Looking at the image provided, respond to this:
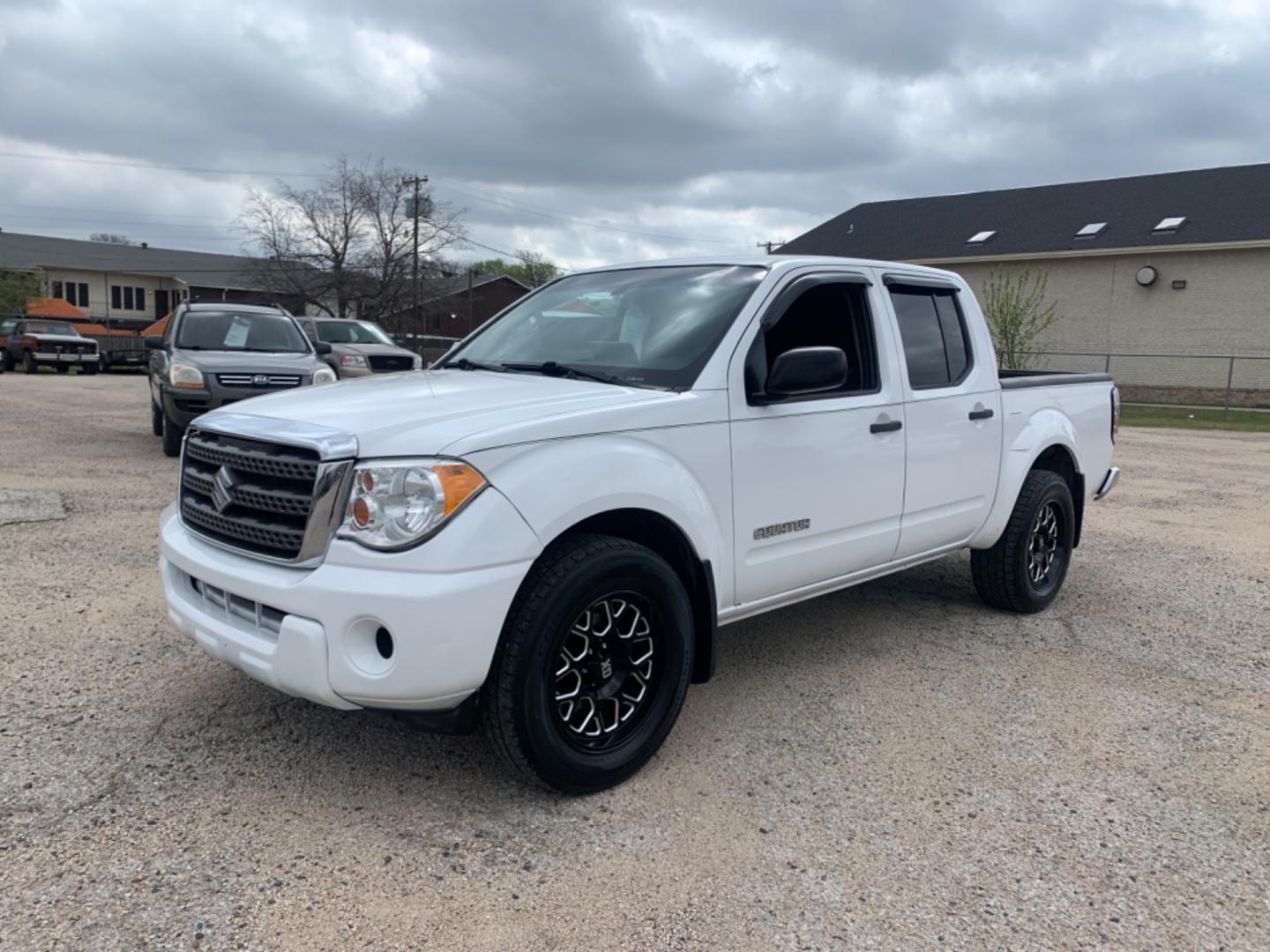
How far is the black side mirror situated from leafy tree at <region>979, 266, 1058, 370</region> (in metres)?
19.6

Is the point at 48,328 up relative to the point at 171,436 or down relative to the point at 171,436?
up

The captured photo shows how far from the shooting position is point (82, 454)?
10664 mm

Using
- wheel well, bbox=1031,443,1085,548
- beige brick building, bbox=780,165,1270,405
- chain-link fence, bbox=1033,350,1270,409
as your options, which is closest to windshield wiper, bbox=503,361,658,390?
wheel well, bbox=1031,443,1085,548

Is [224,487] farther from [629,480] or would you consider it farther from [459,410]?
[629,480]

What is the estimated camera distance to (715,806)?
326cm

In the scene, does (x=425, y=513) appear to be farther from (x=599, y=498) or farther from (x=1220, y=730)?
(x=1220, y=730)

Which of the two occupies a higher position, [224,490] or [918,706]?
[224,490]

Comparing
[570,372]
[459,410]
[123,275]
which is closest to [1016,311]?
[570,372]

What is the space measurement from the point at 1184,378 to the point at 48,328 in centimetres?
3408

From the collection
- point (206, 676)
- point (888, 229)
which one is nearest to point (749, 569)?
point (206, 676)

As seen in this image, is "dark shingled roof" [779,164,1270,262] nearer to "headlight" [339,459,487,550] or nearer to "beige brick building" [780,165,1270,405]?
"beige brick building" [780,165,1270,405]

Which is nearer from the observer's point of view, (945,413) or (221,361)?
(945,413)

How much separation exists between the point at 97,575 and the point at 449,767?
3426 mm

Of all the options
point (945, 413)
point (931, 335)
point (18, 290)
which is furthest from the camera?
point (18, 290)
